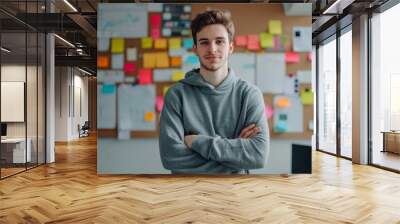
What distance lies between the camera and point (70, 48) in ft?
42.5

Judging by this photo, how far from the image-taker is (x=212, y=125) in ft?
17.8

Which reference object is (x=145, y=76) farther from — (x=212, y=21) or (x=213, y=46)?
(x=212, y=21)

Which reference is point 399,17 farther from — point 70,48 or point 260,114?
point 70,48

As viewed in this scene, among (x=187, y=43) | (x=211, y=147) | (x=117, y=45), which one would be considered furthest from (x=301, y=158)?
(x=117, y=45)

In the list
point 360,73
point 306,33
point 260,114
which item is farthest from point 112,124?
point 360,73

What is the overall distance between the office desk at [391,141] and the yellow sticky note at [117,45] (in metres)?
5.08

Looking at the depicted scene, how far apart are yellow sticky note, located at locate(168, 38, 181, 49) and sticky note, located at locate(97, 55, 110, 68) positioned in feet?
3.28

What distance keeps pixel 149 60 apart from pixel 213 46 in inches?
43.6

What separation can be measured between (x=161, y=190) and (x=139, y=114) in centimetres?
131

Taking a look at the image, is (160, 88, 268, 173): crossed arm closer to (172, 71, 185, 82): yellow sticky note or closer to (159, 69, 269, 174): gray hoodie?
(159, 69, 269, 174): gray hoodie

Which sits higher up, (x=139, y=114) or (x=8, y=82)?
(x=8, y=82)

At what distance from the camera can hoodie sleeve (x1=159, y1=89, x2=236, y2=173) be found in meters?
5.58

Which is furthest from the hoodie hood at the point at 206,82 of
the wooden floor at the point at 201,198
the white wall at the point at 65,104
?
the white wall at the point at 65,104

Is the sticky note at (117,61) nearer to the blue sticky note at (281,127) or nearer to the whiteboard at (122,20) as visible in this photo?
the whiteboard at (122,20)
